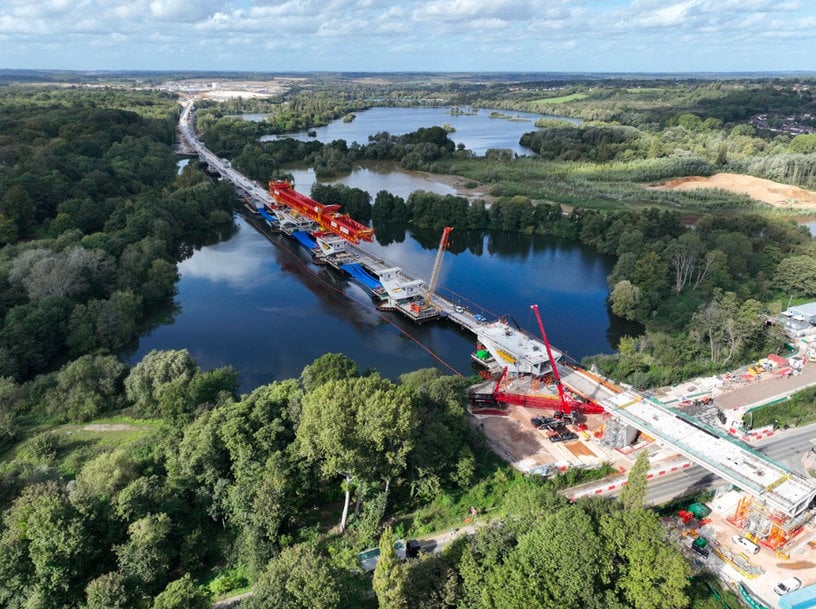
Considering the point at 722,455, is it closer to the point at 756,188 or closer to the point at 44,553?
the point at 44,553

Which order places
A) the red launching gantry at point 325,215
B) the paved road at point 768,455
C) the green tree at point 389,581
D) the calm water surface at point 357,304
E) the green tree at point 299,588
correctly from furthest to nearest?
the red launching gantry at point 325,215 → the calm water surface at point 357,304 → the paved road at point 768,455 → the green tree at point 389,581 → the green tree at point 299,588

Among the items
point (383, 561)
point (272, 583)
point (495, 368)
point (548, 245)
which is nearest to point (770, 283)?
point (548, 245)

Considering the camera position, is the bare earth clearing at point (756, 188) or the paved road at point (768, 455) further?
the bare earth clearing at point (756, 188)

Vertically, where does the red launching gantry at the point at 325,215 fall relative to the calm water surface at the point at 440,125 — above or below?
below

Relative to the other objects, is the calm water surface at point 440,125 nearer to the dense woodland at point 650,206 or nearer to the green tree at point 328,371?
the dense woodland at point 650,206

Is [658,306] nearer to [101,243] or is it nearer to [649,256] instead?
[649,256]

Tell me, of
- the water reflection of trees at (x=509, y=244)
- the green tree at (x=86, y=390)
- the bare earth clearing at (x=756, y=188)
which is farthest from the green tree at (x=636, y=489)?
the bare earth clearing at (x=756, y=188)

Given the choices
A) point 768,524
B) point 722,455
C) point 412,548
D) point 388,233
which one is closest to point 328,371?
point 412,548
